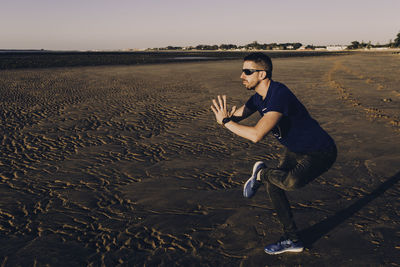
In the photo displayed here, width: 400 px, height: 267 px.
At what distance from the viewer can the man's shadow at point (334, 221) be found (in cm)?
361

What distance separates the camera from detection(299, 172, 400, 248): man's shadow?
3.61 meters

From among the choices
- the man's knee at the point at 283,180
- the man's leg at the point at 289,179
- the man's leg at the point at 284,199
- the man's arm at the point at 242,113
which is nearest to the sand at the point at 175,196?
the man's leg at the point at 289,179

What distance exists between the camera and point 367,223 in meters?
3.86

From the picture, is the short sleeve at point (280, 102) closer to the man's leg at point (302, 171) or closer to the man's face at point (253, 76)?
the man's face at point (253, 76)

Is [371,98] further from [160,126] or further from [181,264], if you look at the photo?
[181,264]

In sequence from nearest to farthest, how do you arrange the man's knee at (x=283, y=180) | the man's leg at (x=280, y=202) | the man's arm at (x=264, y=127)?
1. the man's arm at (x=264, y=127)
2. the man's knee at (x=283, y=180)
3. the man's leg at (x=280, y=202)

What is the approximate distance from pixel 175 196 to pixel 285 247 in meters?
2.01

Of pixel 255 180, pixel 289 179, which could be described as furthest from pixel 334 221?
pixel 289 179

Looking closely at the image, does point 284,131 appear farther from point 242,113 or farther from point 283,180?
point 242,113

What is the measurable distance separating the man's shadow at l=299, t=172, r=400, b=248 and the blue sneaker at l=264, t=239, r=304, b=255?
26 cm

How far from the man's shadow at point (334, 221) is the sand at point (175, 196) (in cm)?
2

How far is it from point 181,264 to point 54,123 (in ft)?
24.4

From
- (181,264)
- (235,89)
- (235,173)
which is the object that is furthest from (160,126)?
(235,89)

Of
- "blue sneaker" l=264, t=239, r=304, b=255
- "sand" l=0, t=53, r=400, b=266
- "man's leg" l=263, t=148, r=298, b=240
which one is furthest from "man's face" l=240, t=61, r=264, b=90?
"sand" l=0, t=53, r=400, b=266
